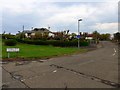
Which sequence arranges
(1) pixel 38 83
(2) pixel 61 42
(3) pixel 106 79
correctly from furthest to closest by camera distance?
(2) pixel 61 42 < (3) pixel 106 79 < (1) pixel 38 83

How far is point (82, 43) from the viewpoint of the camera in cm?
5234

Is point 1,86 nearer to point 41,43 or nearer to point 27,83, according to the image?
point 27,83

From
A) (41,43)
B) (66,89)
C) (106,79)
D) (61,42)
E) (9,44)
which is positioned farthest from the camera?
(41,43)

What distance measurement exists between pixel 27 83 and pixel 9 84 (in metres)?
0.76

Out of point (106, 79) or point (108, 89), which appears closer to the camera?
point (108, 89)

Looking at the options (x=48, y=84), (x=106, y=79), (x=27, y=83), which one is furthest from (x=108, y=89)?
(x=27, y=83)

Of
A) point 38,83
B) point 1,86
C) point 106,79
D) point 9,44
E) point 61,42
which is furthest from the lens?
point 61,42

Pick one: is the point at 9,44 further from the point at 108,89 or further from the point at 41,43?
the point at 108,89

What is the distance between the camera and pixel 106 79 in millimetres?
9188

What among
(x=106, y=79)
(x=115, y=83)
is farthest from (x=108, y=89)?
(x=106, y=79)

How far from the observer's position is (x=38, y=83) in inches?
332

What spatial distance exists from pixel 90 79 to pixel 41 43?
4647cm

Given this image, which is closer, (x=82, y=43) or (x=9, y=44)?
(x=9, y=44)

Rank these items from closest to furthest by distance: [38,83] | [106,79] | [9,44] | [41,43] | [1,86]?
[1,86], [38,83], [106,79], [9,44], [41,43]
